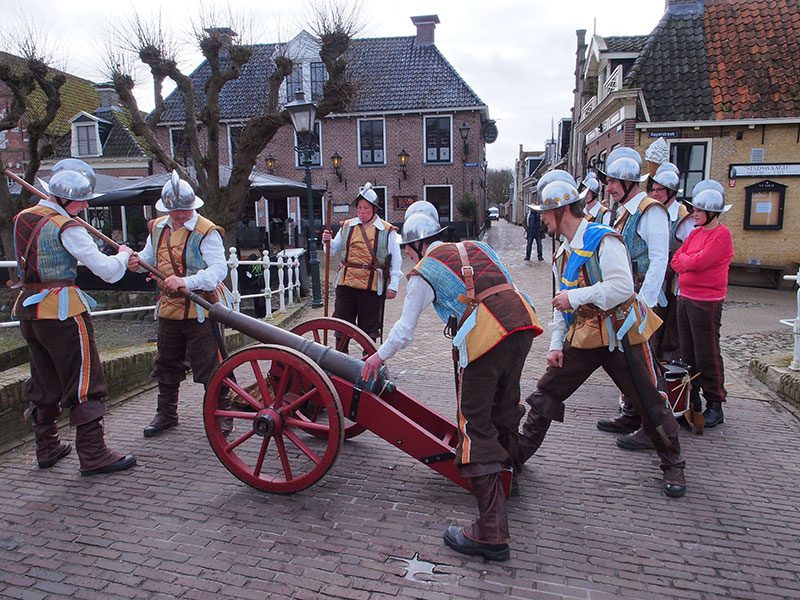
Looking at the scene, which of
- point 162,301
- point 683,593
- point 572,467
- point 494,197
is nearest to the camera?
point 683,593

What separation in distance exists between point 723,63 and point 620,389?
42.4 ft

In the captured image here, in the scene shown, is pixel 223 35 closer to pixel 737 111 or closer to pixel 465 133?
pixel 737 111

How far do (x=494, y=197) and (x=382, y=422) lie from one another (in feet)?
212

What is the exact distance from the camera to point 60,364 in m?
3.61

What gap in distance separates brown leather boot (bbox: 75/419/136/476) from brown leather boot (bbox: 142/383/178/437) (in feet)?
1.96

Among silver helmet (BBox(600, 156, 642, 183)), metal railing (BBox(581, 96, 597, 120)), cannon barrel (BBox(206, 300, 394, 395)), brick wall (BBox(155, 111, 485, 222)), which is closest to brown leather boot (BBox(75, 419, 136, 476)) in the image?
cannon barrel (BBox(206, 300, 394, 395))

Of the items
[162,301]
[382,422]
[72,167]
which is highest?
[72,167]

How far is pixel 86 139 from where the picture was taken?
2477 cm

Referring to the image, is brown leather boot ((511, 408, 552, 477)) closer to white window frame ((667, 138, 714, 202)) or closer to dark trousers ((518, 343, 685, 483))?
dark trousers ((518, 343, 685, 483))

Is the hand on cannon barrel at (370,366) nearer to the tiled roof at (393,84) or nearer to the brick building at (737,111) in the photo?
the brick building at (737,111)

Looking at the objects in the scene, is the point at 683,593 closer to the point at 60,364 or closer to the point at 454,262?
the point at 454,262

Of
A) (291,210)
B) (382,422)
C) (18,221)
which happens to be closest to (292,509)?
(382,422)

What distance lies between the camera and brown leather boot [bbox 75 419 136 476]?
365cm

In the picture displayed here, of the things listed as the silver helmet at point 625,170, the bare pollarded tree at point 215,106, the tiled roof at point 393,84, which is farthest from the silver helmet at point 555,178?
the tiled roof at point 393,84
